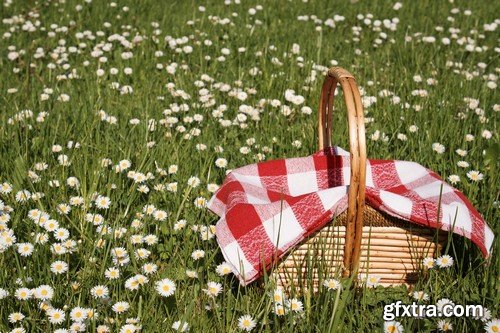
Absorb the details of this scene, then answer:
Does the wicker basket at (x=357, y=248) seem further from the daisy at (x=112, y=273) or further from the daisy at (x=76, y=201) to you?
the daisy at (x=76, y=201)

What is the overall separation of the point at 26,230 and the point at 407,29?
2.92 m

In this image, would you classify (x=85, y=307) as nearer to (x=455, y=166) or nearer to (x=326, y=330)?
(x=326, y=330)

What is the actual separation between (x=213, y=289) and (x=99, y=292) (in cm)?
30

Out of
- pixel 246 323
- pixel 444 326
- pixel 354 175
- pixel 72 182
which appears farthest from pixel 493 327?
pixel 72 182

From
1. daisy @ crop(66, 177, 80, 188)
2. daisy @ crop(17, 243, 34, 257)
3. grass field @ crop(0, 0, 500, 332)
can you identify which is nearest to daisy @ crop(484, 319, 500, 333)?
grass field @ crop(0, 0, 500, 332)

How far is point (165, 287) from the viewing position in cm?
173

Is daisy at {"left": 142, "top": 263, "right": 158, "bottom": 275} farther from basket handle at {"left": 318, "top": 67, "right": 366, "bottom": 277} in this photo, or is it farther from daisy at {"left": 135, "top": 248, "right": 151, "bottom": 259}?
basket handle at {"left": 318, "top": 67, "right": 366, "bottom": 277}

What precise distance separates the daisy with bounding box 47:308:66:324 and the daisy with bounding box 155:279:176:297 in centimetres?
25

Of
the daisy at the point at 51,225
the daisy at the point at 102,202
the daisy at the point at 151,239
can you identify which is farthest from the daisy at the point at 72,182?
the daisy at the point at 151,239

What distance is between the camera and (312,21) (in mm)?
4426

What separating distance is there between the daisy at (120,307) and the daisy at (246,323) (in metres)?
0.29

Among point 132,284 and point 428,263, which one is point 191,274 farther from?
point 428,263

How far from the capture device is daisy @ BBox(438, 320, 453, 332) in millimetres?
1607

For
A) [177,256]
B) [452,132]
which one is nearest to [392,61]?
[452,132]
